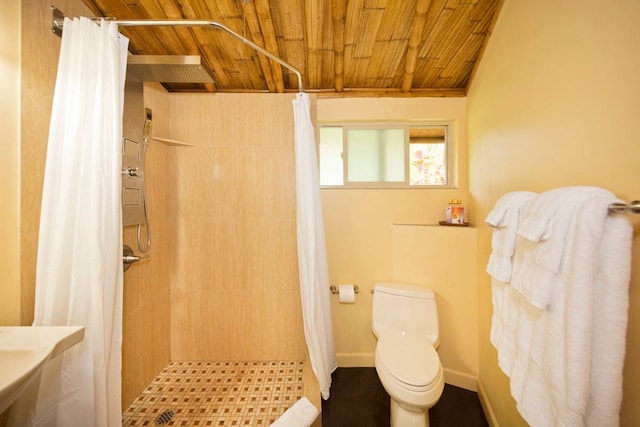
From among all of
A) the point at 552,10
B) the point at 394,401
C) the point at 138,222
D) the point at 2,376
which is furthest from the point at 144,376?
the point at 552,10

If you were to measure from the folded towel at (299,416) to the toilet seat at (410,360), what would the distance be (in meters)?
0.48

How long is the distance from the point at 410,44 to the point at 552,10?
754 mm

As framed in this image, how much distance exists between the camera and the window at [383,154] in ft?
6.95

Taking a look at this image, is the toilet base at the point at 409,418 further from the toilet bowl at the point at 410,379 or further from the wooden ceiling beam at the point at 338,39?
the wooden ceiling beam at the point at 338,39

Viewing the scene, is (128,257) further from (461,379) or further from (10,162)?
(461,379)

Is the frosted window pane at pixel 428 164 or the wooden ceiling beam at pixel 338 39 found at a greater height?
the wooden ceiling beam at pixel 338 39

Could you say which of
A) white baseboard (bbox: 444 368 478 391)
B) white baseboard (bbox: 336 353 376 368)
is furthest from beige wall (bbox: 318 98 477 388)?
white baseboard (bbox: 444 368 478 391)

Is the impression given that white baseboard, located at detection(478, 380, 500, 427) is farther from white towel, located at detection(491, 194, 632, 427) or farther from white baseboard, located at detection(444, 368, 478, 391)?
white towel, located at detection(491, 194, 632, 427)

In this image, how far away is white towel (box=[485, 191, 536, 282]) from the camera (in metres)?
0.99

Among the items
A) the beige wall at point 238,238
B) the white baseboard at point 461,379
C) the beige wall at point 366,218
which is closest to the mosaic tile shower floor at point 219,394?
the beige wall at point 238,238

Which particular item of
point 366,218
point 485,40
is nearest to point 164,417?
point 366,218

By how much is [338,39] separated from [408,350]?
6.85ft

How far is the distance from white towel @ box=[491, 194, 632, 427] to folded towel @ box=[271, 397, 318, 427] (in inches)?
42.3

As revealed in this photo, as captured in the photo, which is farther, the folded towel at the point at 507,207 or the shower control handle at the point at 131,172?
the shower control handle at the point at 131,172
